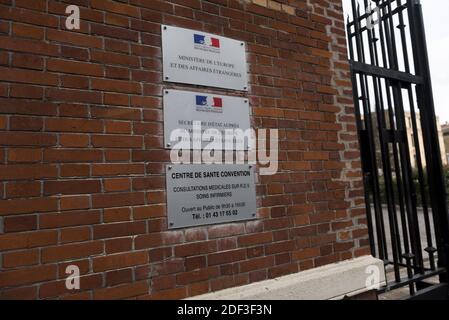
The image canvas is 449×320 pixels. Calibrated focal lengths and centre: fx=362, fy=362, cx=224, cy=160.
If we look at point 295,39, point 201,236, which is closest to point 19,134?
point 201,236

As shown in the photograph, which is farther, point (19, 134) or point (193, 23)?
point (193, 23)

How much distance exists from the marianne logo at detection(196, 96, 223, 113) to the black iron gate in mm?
1507

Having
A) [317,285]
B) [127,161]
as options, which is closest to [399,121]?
[317,285]

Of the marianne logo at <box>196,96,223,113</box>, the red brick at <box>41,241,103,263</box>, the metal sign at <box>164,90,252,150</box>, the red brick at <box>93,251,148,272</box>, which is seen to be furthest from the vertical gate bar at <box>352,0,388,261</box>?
the red brick at <box>41,241,103,263</box>

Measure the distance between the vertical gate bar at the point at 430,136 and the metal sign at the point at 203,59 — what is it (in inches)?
94.1

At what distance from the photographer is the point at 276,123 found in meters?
2.60

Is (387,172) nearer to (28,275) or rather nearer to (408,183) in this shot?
(408,183)

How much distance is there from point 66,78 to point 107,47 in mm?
302

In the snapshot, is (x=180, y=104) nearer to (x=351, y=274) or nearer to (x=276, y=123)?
(x=276, y=123)

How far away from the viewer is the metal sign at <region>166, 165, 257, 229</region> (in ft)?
7.04

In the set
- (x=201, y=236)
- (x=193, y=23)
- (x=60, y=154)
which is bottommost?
(x=201, y=236)

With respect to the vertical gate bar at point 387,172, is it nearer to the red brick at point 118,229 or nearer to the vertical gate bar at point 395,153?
the vertical gate bar at point 395,153

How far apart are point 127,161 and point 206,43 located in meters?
0.96

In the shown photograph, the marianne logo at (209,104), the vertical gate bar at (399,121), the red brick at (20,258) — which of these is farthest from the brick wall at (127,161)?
the vertical gate bar at (399,121)
